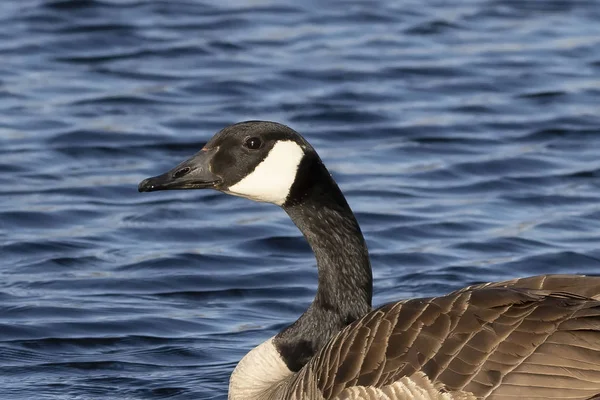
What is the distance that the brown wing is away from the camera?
558cm

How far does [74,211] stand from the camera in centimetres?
1081

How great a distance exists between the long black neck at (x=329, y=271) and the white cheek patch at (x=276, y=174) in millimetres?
87

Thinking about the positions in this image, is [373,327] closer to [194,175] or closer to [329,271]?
[329,271]

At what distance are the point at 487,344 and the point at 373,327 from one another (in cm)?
60

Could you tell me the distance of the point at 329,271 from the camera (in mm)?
6938

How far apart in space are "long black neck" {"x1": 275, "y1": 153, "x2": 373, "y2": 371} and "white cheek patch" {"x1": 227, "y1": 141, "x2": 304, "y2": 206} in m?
0.09

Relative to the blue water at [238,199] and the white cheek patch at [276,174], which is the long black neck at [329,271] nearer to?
the white cheek patch at [276,174]

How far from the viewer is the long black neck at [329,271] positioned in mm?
6840

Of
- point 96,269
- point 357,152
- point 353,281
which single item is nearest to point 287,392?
point 353,281

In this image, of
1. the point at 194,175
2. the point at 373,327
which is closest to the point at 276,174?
the point at 194,175

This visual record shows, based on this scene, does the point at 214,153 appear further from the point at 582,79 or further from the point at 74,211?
the point at 582,79

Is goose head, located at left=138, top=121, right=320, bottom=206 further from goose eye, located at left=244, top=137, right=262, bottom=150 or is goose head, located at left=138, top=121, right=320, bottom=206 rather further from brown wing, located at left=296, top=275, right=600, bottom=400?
brown wing, located at left=296, top=275, right=600, bottom=400

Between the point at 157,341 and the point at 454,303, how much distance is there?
3.14 m

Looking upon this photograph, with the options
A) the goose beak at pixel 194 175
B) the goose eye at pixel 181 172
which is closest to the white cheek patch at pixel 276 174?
the goose beak at pixel 194 175
